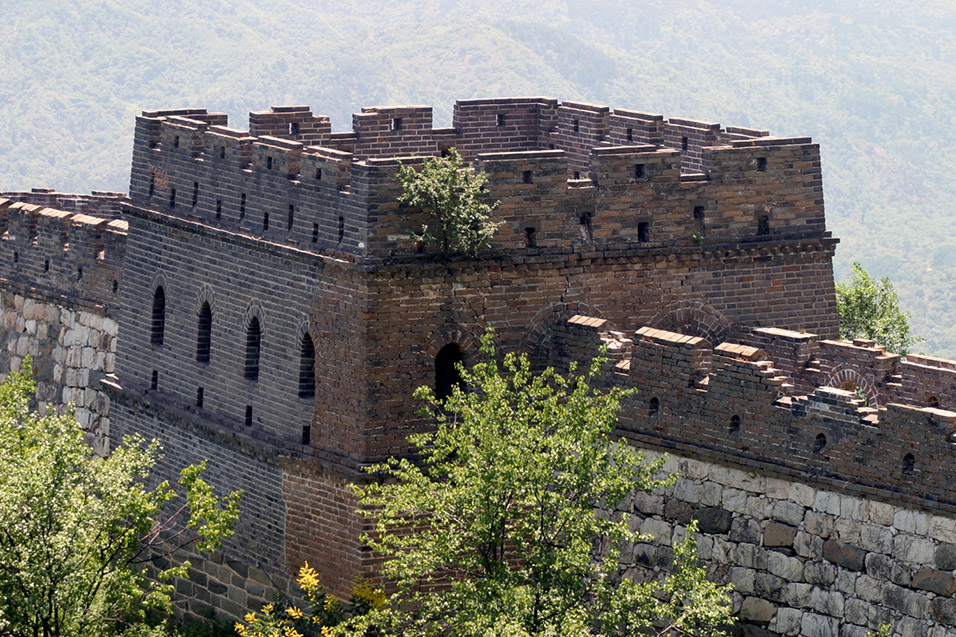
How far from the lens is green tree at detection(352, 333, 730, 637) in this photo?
1065 inches

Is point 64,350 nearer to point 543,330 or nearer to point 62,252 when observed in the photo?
point 62,252

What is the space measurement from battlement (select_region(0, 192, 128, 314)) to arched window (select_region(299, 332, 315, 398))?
305 inches

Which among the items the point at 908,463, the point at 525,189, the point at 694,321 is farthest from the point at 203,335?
the point at 908,463

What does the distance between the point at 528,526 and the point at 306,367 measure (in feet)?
18.8

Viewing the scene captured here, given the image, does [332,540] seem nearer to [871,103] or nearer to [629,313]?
[629,313]

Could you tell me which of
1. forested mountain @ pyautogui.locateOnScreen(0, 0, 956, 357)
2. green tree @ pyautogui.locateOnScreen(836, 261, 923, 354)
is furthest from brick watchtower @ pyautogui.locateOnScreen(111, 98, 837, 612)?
forested mountain @ pyautogui.locateOnScreen(0, 0, 956, 357)

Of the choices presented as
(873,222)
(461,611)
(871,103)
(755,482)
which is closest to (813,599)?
(755,482)

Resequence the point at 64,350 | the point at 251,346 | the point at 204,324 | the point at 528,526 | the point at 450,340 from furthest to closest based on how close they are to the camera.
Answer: the point at 64,350
the point at 204,324
the point at 251,346
the point at 450,340
the point at 528,526

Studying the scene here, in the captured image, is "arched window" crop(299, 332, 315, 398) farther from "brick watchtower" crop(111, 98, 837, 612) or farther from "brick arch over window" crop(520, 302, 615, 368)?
"brick arch over window" crop(520, 302, 615, 368)

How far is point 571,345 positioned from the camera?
102ft

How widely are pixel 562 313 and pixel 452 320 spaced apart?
5.79 ft

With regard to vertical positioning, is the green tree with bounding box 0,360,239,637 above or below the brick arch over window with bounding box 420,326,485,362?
below

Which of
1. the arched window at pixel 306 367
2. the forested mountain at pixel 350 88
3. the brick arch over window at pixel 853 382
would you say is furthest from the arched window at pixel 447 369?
the forested mountain at pixel 350 88

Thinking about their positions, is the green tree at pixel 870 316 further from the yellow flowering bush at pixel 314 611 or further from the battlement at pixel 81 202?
the yellow flowering bush at pixel 314 611
